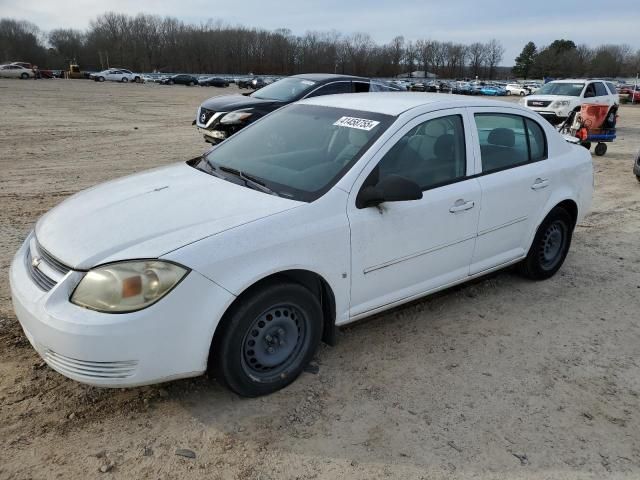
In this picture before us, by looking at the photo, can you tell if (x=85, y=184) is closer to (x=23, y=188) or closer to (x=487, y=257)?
(x=23, y=188)

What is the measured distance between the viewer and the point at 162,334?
255cm

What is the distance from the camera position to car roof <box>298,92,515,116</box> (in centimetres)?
370

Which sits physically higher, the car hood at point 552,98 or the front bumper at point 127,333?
the car hood at point 552,98

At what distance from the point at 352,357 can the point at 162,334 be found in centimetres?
142

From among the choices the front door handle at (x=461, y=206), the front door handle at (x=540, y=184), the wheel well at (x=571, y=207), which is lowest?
the wheel well at (x=571, y=207)

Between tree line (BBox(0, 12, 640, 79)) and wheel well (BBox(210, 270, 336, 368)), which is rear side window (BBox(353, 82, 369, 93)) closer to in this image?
wheel well (BBox(210, 270, 336, 368))

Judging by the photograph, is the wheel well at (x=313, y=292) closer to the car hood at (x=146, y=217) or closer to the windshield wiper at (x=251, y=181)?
the car hood at (x=146, y=217)

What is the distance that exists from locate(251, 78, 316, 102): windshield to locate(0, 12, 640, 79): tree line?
361 feet

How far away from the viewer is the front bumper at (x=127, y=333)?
2475mm

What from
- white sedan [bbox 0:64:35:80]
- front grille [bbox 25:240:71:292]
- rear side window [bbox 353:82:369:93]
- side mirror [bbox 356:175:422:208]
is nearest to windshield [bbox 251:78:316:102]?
rear side window [bbox 353:82:369:93]

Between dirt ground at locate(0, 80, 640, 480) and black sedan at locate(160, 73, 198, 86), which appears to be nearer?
dirt ground at locate(0, 80, 640, 480)

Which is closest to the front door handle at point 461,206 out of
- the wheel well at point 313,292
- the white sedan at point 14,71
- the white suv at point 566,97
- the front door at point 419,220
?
the front door at point 419,220

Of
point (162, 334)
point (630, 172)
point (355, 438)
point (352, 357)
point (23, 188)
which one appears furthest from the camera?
point (630, 172)

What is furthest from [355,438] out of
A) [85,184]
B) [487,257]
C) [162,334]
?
[85,184]
